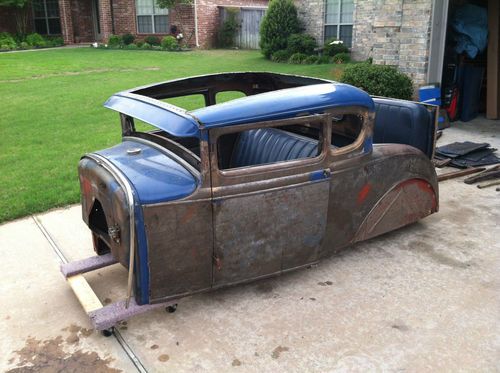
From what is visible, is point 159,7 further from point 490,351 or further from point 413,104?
point 490,351

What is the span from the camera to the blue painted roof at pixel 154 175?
3086 millimetres

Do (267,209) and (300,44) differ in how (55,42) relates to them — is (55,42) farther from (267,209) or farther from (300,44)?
(267,209)

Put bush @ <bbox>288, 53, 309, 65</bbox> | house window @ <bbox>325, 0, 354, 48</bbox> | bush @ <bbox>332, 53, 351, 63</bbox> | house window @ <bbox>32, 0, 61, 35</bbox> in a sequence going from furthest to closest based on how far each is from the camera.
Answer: house window @ <bbox>32, 0, 61, 35</bbox> < house window @ <bbox>325, 0, 354, 48</bbox> < bush @ <bbox>288, 53, 309, 65</bbox> < bush @ <bbox>332, 53, 351, 63</bbox>

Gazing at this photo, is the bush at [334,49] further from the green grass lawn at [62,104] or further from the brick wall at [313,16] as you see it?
the green grass lawn at [62,104]

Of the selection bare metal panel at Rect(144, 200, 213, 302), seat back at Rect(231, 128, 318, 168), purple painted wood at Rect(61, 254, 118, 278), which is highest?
seat back at Rect(231, 128, 318, 168)

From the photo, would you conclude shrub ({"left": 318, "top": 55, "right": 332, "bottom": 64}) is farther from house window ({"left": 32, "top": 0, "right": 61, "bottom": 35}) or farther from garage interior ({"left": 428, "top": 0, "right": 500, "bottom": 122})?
house window ({"left": 32, "top": 0, "right": 61, "bottom": 35})

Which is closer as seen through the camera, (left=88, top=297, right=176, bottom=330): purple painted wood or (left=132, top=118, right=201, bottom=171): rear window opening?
(left=88, top=297, right=176, bottom=330): purple painted wood

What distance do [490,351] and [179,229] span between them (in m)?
2.08

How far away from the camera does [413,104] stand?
4613 millimetres

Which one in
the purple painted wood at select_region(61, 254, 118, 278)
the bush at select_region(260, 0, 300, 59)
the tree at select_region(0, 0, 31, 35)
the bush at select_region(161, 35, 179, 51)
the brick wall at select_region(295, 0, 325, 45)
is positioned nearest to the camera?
the purple painted wood at select_region(61, 254, 118, 278)

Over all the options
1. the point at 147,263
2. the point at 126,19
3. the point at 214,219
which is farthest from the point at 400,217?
the point at 126,19

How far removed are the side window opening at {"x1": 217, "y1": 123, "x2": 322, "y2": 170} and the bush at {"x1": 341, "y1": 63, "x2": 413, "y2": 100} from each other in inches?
164

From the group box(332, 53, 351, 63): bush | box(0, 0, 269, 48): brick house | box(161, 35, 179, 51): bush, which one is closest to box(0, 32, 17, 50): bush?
box(0, 0, 269, 48): brick house

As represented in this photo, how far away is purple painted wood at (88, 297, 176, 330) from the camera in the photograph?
310 centimetres
